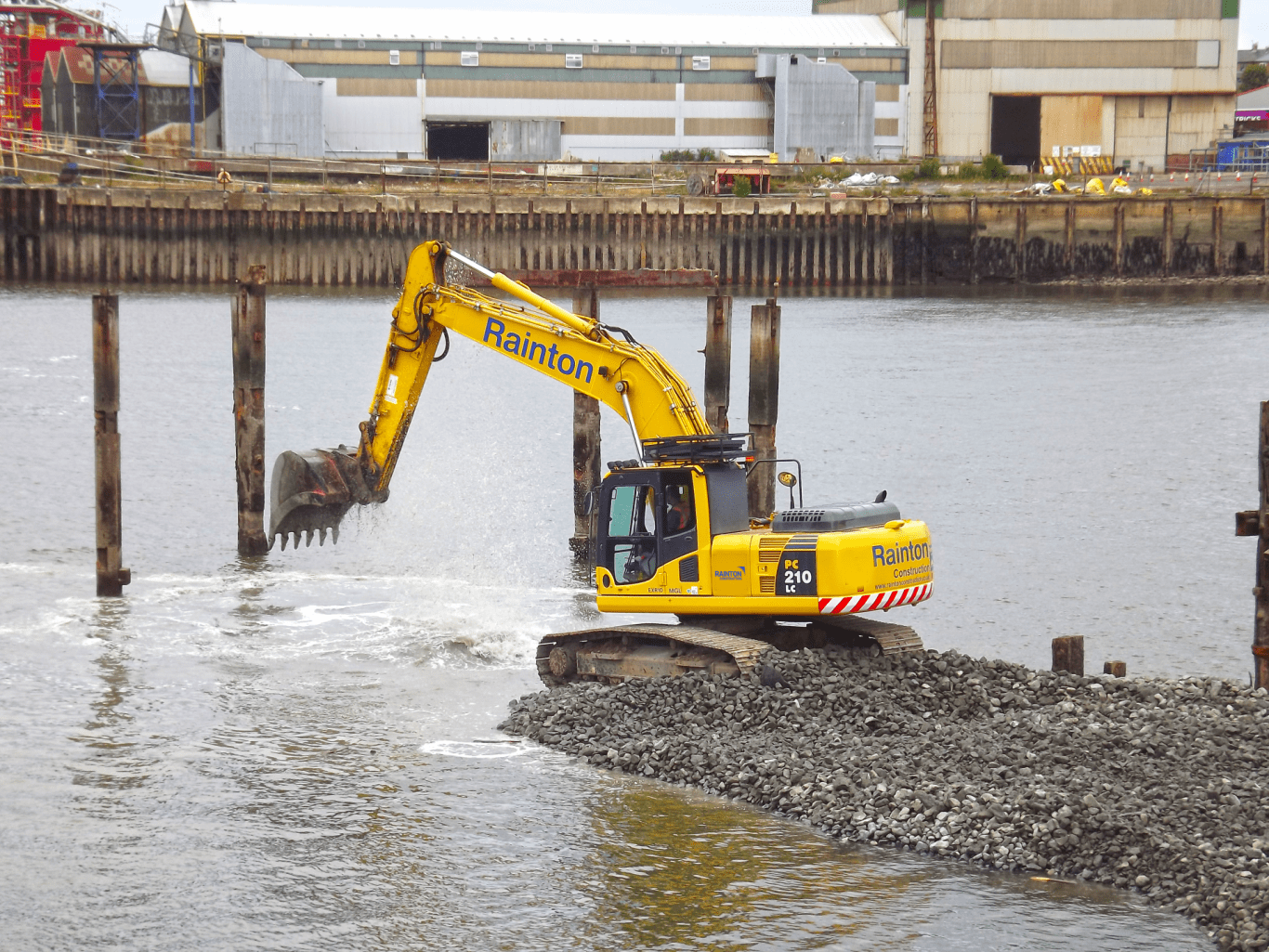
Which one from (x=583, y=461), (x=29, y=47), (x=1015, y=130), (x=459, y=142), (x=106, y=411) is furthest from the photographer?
(x=29, y=47)

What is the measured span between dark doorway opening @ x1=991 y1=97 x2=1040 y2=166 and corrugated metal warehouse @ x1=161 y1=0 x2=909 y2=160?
6.34m

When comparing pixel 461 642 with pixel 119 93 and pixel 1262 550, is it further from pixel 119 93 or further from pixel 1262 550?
pixel 119 93

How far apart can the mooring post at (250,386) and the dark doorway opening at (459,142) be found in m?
57.6

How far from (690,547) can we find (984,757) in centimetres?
344

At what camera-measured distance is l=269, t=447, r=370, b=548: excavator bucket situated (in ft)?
58.9

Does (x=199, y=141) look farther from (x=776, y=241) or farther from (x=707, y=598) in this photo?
(x=707, y=598)

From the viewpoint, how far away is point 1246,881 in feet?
33.4

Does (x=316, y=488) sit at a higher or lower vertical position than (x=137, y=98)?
lower

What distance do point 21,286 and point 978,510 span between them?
144ft

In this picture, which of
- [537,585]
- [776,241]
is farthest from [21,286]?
[537,585]

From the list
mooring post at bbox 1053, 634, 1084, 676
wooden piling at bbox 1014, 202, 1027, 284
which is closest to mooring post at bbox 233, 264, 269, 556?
mooring post at bbox 1053, 634, 1084, 676

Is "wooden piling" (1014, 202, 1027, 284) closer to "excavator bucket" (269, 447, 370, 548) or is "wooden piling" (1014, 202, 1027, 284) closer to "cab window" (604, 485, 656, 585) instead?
"excavator bucket" (269, 447, 370, 548)

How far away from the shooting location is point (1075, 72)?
7806 centimetres

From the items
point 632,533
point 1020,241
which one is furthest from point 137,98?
point 632,533
